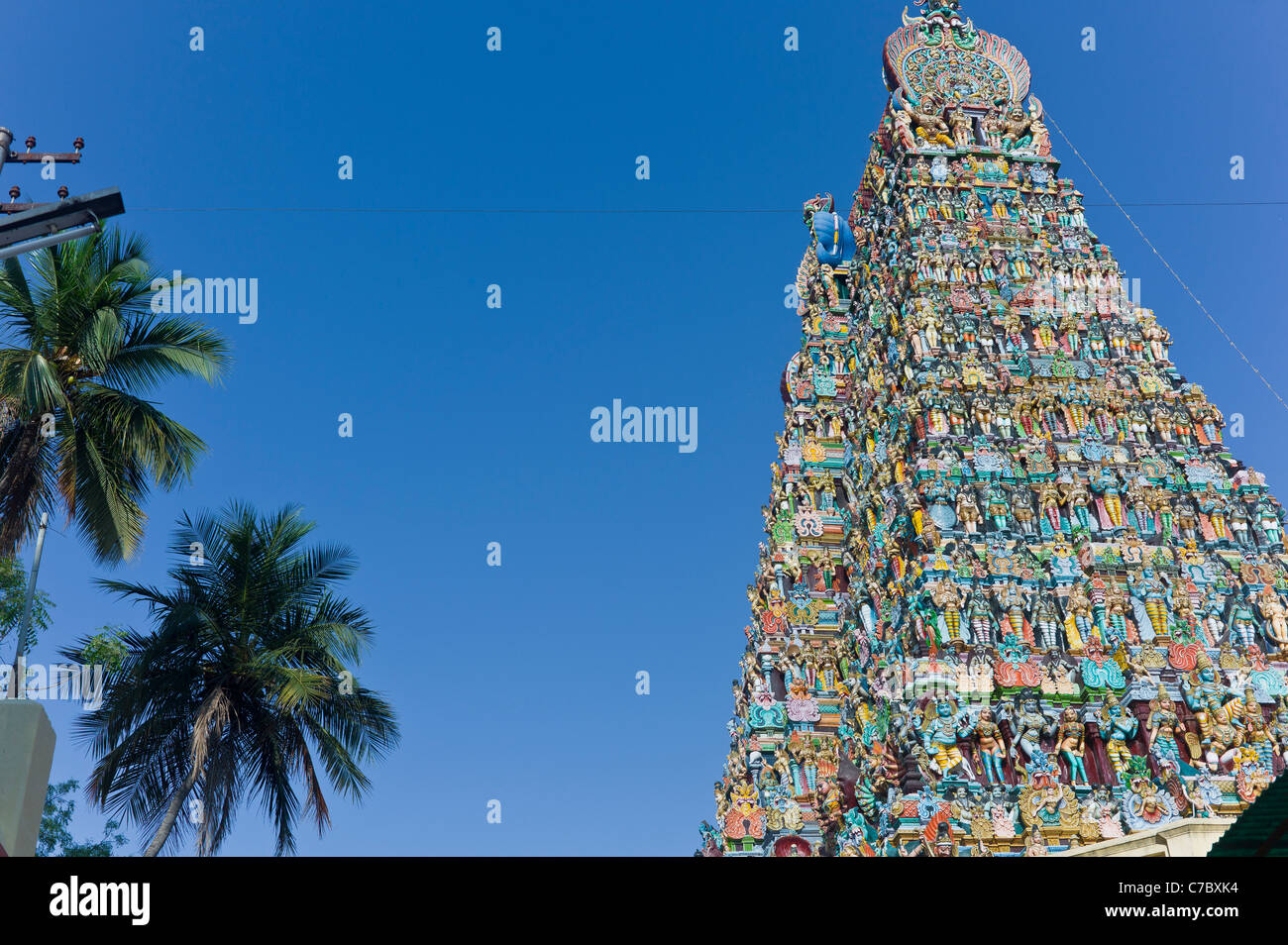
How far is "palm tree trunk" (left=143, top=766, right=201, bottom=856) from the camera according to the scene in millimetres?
17062

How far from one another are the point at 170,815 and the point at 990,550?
17.2m

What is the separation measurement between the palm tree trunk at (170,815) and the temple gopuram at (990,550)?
1248cm

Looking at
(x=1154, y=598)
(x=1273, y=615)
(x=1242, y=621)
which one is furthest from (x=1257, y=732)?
(x=1154, y=598)

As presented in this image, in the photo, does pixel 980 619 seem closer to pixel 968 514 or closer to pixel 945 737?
pixel 968 514

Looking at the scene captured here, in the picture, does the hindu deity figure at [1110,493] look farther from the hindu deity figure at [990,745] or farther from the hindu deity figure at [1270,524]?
the hindu deity figure at [990,745]

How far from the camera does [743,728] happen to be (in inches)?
1282

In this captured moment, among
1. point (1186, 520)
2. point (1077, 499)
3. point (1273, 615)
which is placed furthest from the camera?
point (1077, 499)

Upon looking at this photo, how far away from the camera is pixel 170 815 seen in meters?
17.3

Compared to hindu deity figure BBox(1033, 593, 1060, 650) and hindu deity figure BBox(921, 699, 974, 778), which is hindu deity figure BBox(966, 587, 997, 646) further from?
hindu deity figure BBox(921, 699, 974, 778)

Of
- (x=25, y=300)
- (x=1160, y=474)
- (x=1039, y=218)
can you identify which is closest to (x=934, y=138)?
(x=1039, y=218)

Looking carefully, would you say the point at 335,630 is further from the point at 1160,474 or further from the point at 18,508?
the point at 1160,474

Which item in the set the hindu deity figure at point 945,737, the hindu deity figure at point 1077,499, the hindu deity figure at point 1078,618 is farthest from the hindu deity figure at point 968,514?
the hindu deity figure at point 945,737

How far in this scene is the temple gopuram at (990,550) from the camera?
2308cm

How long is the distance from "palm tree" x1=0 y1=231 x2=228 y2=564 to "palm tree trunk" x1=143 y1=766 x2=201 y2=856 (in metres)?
3.46
